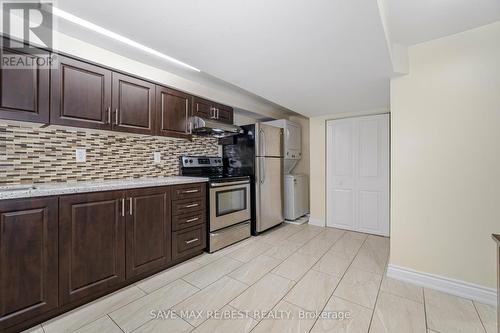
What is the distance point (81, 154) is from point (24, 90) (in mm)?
680

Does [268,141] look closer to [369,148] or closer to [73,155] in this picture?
[369,148]

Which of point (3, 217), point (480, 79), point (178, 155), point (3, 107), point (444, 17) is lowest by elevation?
point (3, 217)

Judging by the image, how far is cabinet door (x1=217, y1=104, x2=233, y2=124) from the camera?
3127 mm

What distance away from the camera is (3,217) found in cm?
130

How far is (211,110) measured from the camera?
3010 mm

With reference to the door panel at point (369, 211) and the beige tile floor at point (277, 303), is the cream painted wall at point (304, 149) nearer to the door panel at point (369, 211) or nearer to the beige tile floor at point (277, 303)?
the door panel at point (369, 211)

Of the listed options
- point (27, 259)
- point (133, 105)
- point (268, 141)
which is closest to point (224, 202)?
point (268, 141)

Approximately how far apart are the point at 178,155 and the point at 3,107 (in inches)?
66.8

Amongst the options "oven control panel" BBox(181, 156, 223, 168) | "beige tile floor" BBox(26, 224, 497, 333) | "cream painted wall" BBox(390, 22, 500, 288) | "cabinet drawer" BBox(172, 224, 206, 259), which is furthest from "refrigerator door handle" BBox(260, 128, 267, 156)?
"cream painted wall" BBox(390, 22, 500, 288)

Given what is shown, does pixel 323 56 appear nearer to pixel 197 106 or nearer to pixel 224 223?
pixel 197 106

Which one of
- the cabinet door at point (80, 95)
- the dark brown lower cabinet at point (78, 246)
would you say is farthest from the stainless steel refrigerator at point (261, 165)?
the cabinet door at point (80, 95)

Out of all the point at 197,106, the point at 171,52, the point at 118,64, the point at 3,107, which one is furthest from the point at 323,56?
the point at 3,107

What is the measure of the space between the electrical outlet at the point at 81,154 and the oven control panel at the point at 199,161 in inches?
44.3

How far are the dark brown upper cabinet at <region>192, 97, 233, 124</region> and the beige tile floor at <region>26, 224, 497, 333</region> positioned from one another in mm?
1870
